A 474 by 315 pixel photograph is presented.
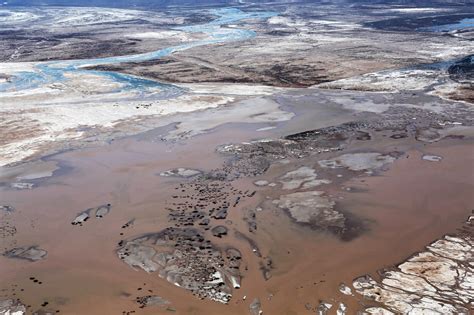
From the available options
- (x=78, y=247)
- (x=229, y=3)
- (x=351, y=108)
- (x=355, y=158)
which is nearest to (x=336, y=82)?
(x=351, y=108)

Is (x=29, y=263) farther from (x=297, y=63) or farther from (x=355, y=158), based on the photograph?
(x=297, y=63)

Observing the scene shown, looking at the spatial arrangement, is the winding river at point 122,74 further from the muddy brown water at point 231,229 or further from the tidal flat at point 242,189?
the muddy brown water at point 231,229

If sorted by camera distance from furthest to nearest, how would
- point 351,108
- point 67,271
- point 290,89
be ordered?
point 290,89, point 351,108, point 67,271

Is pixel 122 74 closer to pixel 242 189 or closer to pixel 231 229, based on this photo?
pixel 242 189

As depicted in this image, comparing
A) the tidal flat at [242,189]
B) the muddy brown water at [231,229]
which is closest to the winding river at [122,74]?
the tidal flat at [242,189]

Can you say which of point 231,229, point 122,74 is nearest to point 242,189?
point 231,229

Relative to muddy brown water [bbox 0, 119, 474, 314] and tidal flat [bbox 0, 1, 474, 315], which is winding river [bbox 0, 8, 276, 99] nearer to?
tidal flat [bbox 0, 1, 474, 315]
